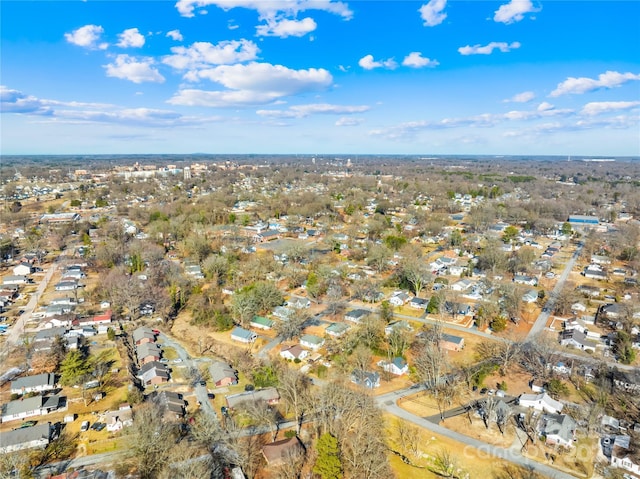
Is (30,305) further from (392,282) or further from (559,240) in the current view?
(559,240)

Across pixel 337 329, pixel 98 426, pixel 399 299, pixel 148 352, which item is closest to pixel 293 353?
pixel 337 329

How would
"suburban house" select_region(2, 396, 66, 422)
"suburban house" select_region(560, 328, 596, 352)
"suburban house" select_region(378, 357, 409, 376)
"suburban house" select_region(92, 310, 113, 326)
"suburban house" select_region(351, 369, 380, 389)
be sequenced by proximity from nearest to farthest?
"suburban house" select_region(2, 396, 66, 422) < "suburban house" select_region(351, 369, 380, 389) < "suburban house" select_region(378, 357, 409, 376) < "suburban house" select_region(560, 328, 596, 352) < "suburban house" select_region(92, 310, 113, 326)

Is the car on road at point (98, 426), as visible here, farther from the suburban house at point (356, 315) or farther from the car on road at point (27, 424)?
the suburban house at point (356, 315)

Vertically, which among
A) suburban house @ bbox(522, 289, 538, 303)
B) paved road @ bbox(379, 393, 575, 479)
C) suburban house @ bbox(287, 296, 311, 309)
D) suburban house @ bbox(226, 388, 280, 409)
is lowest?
paved road @ bbox(379, 393, 575, 479)

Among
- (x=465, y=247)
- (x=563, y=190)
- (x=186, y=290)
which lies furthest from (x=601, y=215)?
(x=186, y=290)

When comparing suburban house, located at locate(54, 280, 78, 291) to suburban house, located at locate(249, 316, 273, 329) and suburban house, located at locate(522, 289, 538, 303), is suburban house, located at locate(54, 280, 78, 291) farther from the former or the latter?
suburban house, located at locate(522, 289, 538, 303)

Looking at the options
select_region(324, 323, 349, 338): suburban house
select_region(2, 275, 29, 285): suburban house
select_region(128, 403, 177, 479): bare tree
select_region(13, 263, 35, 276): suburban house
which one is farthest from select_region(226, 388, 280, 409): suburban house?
select_region(13, 263, 35, 276): suburban house
